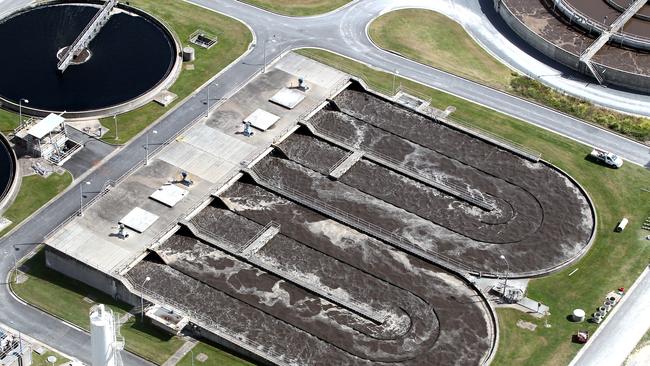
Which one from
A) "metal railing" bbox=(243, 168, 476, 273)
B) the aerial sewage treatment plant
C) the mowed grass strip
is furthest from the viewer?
the mowed grass strip

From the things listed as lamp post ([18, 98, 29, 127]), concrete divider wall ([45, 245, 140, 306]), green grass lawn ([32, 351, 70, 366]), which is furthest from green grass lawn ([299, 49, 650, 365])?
lamp post ([18, 98, 29, 127])

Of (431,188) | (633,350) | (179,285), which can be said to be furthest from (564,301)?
(179,285)

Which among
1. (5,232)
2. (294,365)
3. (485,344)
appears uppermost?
(485,344)

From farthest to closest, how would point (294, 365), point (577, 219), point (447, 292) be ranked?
1. point (577, 219)
2. point (447, 292)
3. point (294, 365)

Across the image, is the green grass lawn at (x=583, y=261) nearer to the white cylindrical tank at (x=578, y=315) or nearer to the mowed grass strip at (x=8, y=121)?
the white cylindrical tank at (x=578, y=315)

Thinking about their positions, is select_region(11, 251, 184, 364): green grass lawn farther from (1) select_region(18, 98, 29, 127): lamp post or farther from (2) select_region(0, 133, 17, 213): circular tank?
(1) select_region(18, 98, 29, 127): lamp post

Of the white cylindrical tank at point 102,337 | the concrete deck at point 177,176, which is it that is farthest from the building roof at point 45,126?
the white cylindrical tank at point 102,337

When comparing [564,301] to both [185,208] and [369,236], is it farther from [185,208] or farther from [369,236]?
[185,208]
